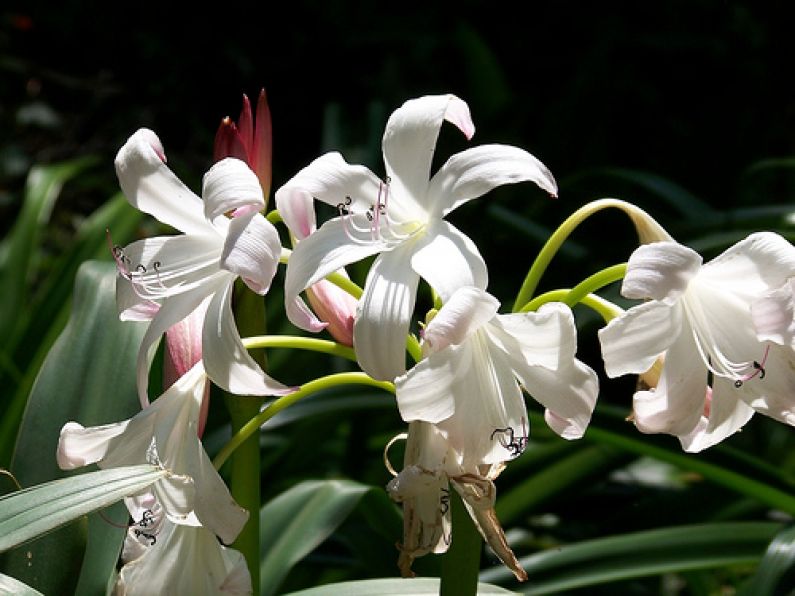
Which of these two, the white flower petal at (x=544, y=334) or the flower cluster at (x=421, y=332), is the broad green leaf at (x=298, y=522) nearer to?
the flower cluster at (x=421, y=332)

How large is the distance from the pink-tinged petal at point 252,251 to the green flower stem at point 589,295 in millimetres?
173

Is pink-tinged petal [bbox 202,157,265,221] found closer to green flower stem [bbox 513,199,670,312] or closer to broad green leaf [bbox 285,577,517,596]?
green flower stem [bbox 513,199,670,312]

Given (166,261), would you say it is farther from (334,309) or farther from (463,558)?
(463,558)

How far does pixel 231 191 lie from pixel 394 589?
1.28ft

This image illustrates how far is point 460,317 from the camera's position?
2.12 feet

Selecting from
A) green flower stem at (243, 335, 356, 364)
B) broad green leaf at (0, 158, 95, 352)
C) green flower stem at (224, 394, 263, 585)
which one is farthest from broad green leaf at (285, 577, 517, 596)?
broad green leaf at (0, 158, 95, 352)

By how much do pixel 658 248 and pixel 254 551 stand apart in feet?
1.25

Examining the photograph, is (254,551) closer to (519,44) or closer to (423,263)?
(423,263)

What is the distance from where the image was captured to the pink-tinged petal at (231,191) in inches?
27.7

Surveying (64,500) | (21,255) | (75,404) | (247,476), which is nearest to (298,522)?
(75,404)

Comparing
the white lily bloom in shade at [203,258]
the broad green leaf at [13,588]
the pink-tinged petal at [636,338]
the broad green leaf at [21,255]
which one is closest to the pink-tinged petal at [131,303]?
the white lily bloom in shade at [203,258]

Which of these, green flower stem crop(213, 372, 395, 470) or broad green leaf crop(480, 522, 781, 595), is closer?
green flower stem crop(213, 372, 395, 470)

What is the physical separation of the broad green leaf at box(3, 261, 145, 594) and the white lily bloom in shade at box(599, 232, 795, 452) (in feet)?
1.63

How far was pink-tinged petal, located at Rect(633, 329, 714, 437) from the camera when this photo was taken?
706mm
